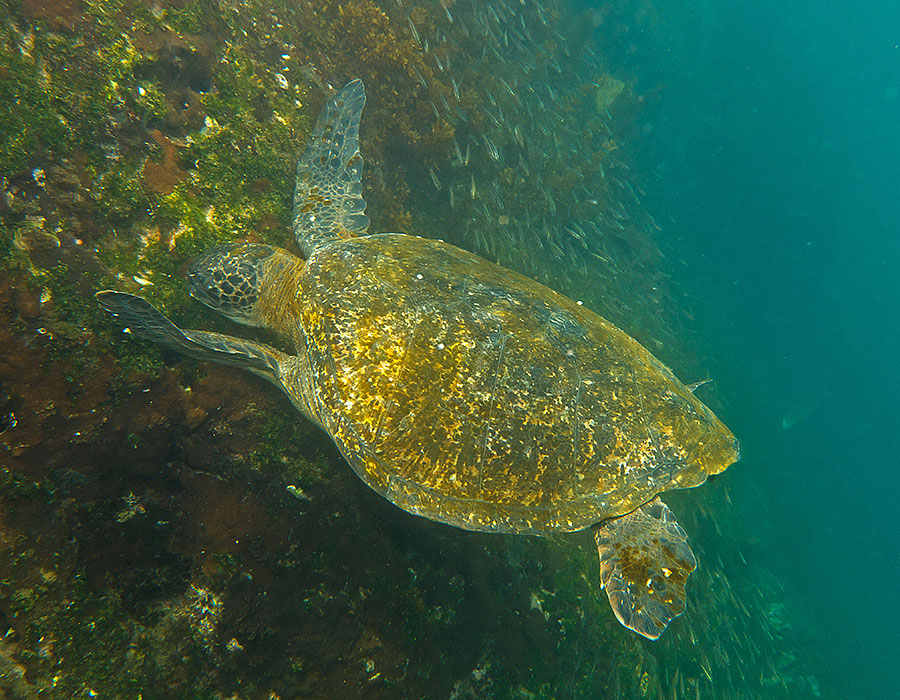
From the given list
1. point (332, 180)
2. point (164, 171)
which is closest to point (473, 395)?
point (332, 180)

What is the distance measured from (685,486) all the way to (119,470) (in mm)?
4003

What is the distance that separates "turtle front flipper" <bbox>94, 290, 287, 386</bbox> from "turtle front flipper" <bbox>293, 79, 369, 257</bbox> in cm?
134

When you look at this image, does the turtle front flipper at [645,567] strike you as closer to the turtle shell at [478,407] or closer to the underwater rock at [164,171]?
the turtle shell at [478,407]

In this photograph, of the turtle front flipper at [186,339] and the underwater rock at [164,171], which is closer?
the turtle front flipper at [186,339]

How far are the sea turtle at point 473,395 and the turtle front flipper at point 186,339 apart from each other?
0.04ft

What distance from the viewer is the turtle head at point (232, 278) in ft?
9.93

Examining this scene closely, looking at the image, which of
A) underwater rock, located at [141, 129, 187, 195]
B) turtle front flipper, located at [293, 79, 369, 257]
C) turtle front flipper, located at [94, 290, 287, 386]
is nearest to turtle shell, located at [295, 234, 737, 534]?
turtle front flipper, located at [94, 290, 287, 386]

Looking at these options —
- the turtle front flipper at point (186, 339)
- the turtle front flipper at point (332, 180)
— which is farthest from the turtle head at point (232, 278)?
the turtle front flipper at point (332, 180)

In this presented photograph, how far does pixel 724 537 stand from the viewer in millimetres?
9367

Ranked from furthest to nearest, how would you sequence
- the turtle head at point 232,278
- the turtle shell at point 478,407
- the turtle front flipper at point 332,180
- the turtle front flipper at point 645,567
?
1. the turtle front flipper at point 332,180
2. the turtle head at point 232,278
3. the turtle front flipper at point 645,567
4. the turtle shell at point 478,407

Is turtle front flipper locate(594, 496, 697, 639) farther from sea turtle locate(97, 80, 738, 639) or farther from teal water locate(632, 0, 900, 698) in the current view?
teal water locate(632, 0, 900, 698)

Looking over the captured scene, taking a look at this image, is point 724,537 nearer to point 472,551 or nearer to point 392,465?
point 472,551

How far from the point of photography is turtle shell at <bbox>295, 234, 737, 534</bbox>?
2.61 m

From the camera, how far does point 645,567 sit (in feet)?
9.94
